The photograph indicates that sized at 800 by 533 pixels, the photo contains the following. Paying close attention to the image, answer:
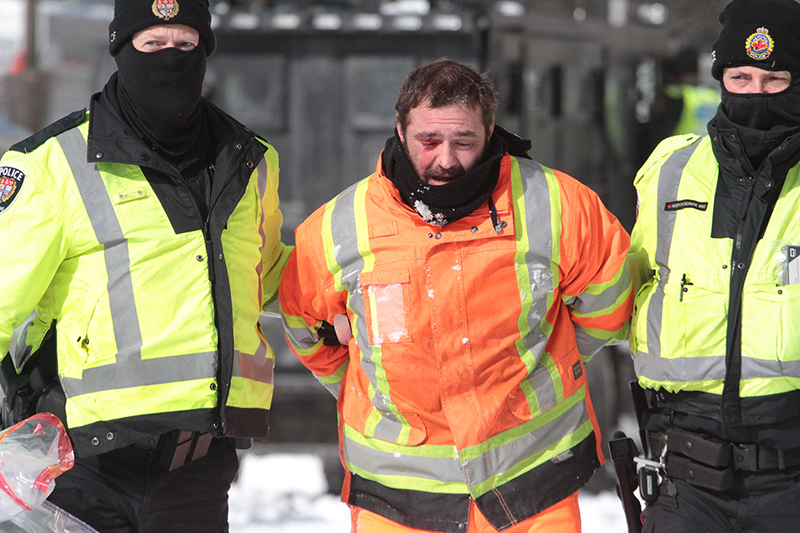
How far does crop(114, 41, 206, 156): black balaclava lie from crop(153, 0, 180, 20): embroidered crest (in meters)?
0.08

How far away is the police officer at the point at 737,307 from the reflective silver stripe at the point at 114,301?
137 centimetres

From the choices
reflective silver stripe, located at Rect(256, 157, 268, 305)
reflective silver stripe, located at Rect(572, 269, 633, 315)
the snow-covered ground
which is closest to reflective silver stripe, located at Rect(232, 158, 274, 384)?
reflective silver stripe, located at Rect(256, 157, 268, 305)

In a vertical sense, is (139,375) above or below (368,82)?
below

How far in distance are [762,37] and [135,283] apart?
1749mm

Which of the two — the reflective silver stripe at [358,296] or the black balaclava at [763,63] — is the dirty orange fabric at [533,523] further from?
the black balaclava at [763,63]

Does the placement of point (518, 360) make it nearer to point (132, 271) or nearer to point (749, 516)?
point (749, 516)

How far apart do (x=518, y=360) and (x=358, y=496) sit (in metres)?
0.59

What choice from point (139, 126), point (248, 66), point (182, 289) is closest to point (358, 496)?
point (182, 289)

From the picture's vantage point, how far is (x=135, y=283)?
2.25 m

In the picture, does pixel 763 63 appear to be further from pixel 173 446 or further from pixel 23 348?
pixel 23 348

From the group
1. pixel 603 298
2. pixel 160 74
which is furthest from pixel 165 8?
pixel 603 298

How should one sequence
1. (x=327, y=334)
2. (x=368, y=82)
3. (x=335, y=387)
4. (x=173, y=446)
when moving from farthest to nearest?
(x=368, y=82) < (x=335, y=387) < (x=327, y=334) < (x=173, y=446)

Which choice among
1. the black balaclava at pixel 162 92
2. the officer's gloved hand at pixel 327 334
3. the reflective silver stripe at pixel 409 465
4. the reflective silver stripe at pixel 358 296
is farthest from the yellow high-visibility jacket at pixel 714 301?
the black balaclava at pixel 162 92

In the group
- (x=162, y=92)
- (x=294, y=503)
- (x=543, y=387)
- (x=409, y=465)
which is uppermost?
(x=162, y=92)
